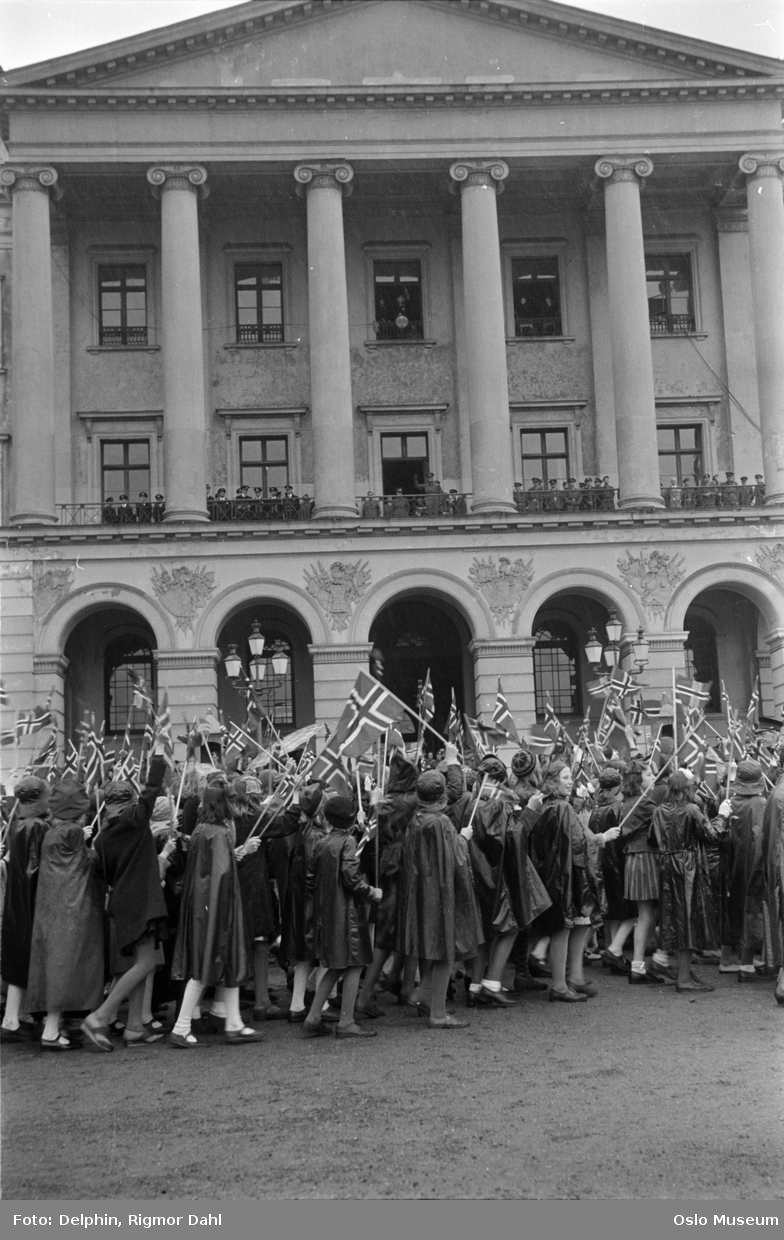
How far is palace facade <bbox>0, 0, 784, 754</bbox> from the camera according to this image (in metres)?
33.5

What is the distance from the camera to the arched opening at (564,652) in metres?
36.6

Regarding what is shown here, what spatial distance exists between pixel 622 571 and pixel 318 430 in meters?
8.49

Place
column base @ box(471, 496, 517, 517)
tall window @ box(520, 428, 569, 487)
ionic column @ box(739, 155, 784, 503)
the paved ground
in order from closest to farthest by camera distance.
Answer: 1. the paved ground
2. column base @ box(471, 496, 517, 517)
3. ionic column @ box(739, 155, 784, 503)
4. tall window @ box(520, 428, 569, 487)

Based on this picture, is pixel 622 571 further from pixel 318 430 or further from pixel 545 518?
pixel 318 430

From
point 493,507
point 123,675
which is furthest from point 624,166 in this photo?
point 123,675

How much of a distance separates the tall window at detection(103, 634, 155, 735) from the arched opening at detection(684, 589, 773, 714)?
47.2ft

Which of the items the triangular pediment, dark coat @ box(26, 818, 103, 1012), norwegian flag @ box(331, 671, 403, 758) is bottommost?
dark coat @ box(26, 818, 103, 1012)

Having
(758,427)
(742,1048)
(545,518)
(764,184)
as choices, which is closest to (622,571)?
(545,518)

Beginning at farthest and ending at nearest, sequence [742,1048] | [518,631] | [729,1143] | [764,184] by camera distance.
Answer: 1. [764,184]
2. [518,631]
3. [742,1048]
4. [729,1143]

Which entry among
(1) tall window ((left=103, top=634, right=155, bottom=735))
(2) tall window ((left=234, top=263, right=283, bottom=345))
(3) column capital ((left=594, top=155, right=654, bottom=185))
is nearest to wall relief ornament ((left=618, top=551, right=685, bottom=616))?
(3) column capital ((left=594, top=155, right=654, bottom=185))

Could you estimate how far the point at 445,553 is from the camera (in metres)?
33.7

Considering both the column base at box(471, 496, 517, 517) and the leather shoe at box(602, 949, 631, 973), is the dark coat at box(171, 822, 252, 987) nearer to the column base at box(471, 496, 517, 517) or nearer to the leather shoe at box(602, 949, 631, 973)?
the leather shoe at box(602, 949, 631, 973)

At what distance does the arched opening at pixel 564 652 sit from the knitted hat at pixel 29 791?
25612 millimetres

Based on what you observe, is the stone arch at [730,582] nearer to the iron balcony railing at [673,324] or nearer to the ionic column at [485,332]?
the ionic column at [485,332]
